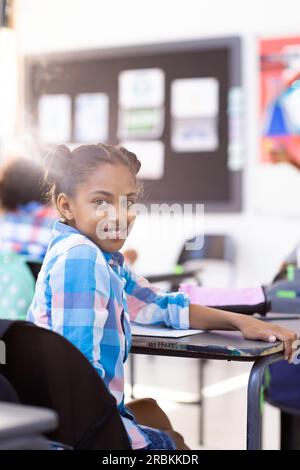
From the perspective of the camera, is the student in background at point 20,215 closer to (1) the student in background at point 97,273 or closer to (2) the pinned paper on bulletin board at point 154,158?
(1) the student in background at point 97,273

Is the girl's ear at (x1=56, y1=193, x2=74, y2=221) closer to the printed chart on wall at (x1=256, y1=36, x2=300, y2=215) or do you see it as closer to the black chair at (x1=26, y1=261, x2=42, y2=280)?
the black chair at (x1=26, y1=261, x2=42, y2=280)

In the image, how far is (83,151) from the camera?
133cm

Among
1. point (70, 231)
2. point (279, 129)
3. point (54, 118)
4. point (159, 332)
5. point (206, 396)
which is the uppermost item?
point (54, 118)

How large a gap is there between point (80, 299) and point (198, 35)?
4.06 metres

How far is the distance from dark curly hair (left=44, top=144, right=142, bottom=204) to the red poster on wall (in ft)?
11.2

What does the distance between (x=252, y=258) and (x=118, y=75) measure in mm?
1608

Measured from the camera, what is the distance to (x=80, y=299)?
1.17 metres

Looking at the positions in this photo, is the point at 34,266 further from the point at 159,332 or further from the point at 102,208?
the point at 102,208

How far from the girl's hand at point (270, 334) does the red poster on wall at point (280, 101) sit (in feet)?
11.0

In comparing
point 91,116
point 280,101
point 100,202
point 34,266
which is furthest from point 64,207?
point 91,116

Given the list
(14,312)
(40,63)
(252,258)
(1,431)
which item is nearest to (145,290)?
(1,431)

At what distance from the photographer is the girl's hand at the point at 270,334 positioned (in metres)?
1.38
